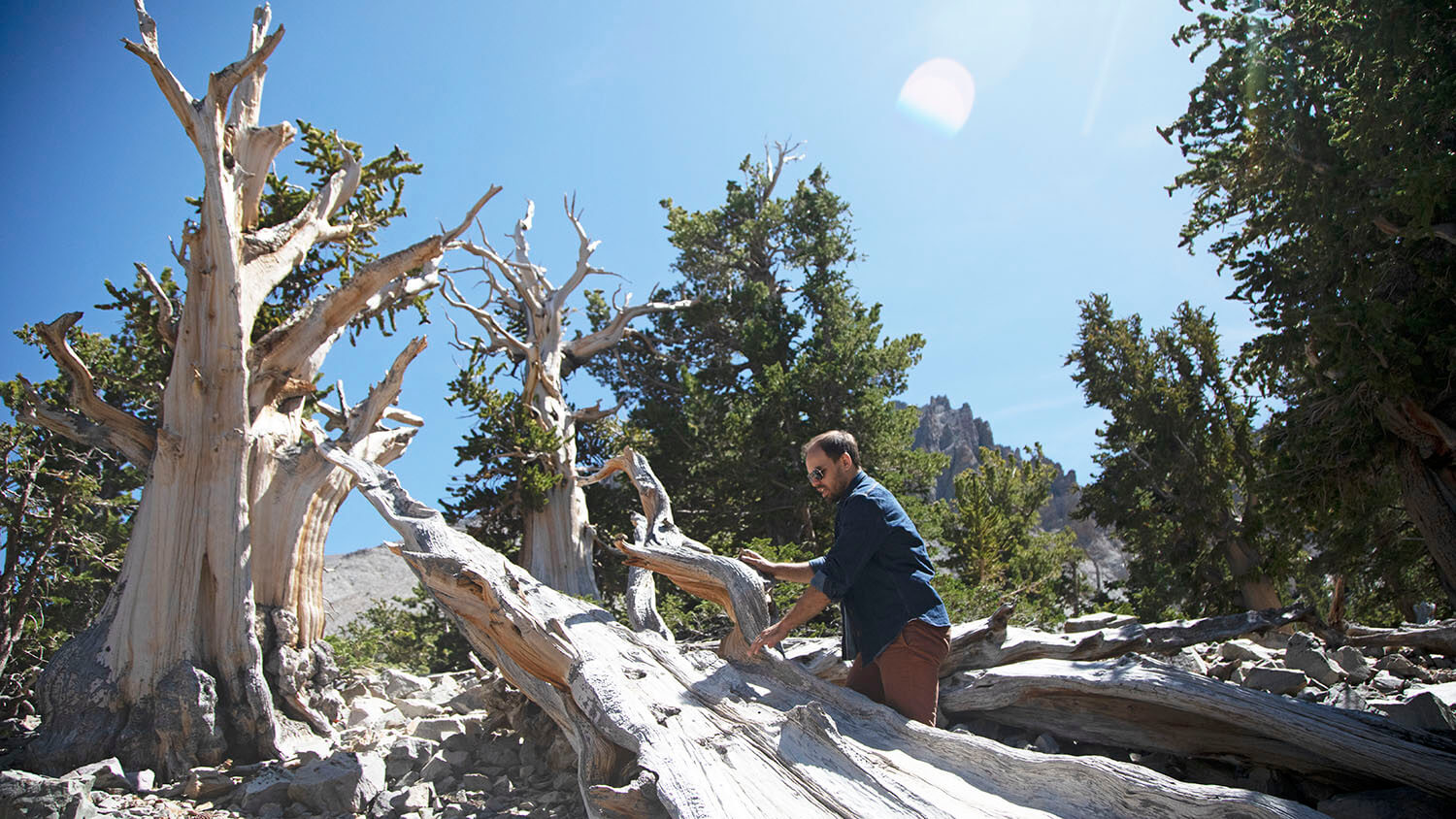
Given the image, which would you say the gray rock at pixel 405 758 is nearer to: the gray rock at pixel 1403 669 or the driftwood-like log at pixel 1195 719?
the driftwood-like log at pixel 1195 719

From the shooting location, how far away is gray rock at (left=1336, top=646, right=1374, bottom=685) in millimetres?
4434

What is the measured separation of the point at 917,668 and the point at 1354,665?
3.13 metres

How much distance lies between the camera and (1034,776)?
9.45 ft

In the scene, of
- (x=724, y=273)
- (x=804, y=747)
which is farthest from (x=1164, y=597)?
(x=804, y=747)

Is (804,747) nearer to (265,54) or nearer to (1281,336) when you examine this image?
(1281,336)

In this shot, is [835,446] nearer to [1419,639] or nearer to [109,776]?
[1419,639]

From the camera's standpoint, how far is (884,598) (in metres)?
3.70

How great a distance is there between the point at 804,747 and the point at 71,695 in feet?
20.2

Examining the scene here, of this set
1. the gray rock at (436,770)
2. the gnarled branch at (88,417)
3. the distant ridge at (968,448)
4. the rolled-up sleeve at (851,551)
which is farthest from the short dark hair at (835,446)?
the distant ridge at (968,448)

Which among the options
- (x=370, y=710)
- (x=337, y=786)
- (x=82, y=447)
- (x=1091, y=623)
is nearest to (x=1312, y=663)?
(x=1091, y=623)

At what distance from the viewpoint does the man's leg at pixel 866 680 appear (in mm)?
3949

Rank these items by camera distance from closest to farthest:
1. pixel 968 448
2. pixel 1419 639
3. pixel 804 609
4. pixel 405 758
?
pixel 804 609, pixel 1419 639, pixel 405 758, pixel 968 448

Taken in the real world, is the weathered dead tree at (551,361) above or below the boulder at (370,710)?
above

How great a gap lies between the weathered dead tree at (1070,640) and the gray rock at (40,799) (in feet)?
14.0
